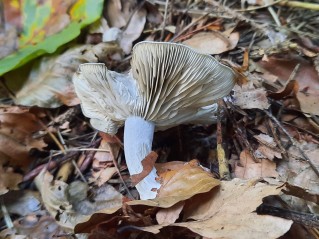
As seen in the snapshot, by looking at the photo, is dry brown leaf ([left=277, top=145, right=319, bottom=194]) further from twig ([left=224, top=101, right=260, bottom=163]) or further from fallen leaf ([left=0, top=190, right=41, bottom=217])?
fallen leaf ([left=0, top=190, right=41, bottom=217])

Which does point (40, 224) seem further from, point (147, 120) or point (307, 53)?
point (307, 53)

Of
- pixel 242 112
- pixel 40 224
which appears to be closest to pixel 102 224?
pixel 40 224

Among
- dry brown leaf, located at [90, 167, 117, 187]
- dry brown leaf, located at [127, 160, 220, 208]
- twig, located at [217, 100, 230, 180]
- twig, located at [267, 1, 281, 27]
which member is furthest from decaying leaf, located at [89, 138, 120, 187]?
twig, located at [267, 1, 281, 27]

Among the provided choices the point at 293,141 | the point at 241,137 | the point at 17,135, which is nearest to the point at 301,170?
the point at 293,141

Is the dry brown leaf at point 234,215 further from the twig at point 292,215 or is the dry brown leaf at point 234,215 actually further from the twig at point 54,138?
the twig at point 54,138

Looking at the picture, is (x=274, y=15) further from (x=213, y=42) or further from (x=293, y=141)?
(x=293, y=141)

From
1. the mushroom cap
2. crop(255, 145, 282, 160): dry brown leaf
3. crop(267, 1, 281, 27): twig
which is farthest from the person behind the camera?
A: crop(267, 1, 281, 27): twig
